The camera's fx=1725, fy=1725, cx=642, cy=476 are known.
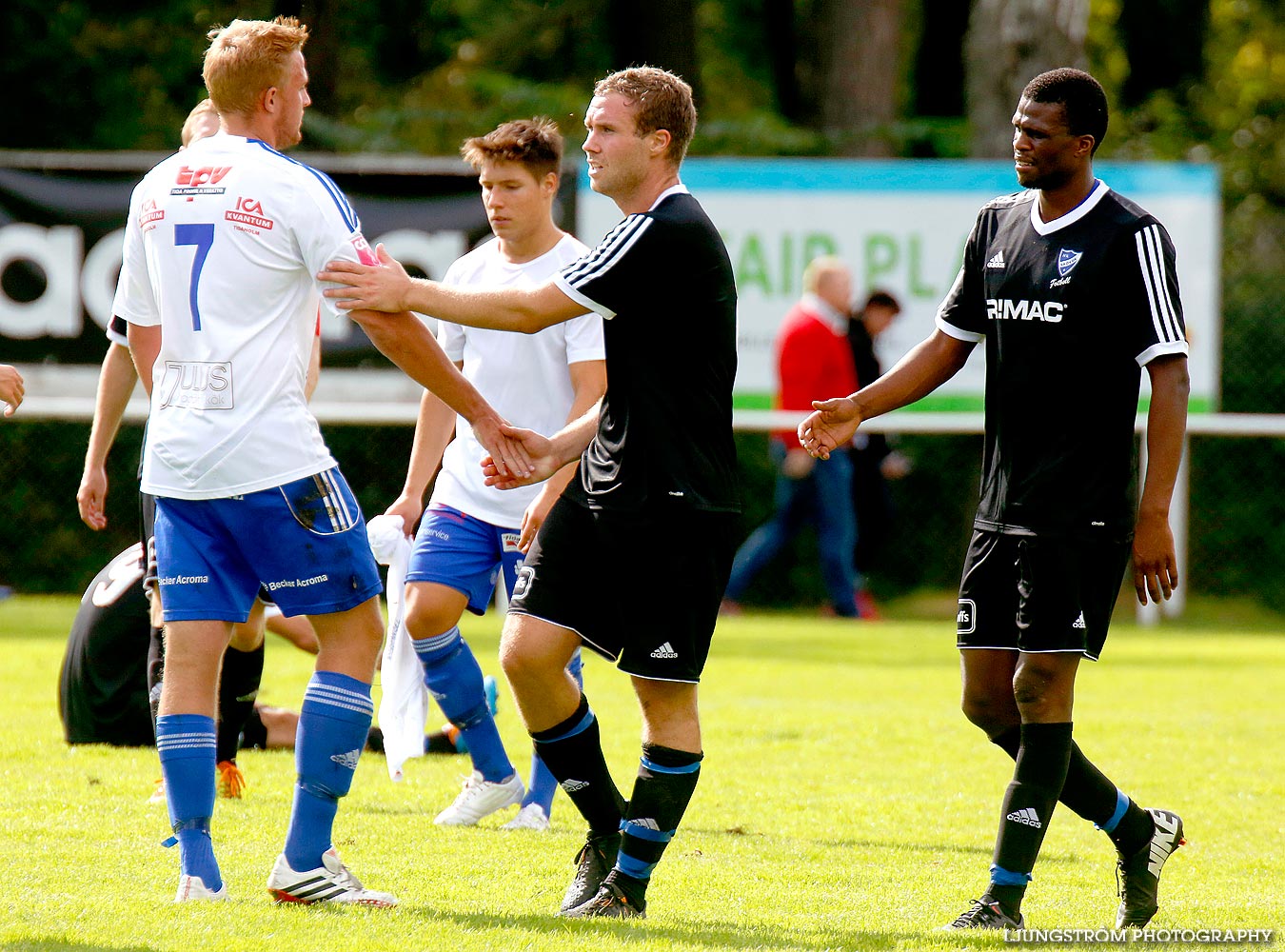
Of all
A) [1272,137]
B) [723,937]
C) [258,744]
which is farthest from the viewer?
[1272,137]

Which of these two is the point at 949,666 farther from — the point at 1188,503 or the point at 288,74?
the point at 288,74

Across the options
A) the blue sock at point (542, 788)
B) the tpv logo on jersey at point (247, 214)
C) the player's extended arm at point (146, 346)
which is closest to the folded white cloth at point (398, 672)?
the blue sock at point (542, 788)

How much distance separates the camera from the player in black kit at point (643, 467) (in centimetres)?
445

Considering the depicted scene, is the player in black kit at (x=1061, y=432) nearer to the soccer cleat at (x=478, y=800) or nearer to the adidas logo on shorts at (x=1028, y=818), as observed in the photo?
the adidas logo on shorts at (x=1028, y=818)

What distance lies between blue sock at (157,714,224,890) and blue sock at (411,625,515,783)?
151 cm

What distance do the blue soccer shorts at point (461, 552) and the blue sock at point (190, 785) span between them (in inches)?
60.8

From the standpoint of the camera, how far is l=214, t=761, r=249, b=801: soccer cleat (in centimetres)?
615

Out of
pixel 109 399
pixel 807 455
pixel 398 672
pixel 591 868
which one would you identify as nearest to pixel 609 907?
pixel 591 868

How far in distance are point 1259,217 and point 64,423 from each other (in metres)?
10.7

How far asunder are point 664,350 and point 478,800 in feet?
7.02

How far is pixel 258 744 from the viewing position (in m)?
7.36

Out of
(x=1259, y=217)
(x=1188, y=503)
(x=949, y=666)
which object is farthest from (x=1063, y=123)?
(x=1259, y=217)

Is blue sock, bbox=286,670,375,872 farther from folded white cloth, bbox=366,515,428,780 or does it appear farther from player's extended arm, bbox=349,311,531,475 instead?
folded white cloth, bbox=366,515,428,780

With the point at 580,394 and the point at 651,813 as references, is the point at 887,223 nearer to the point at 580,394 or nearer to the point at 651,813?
the point at 580,394
